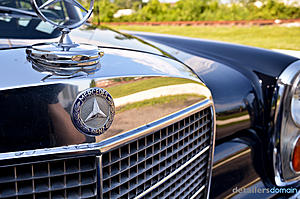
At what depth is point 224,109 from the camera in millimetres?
1448

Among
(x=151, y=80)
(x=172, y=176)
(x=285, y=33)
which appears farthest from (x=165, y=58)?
(x=285, y=33)

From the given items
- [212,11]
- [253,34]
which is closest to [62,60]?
[253,34]

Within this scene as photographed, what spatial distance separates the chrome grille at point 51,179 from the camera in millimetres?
831

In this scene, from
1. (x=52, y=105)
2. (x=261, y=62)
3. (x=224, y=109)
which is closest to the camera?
(x=52, y=105)

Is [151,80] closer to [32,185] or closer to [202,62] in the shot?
[32,185]

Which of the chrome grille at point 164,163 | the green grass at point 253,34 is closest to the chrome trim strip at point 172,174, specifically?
the chrome grille at point 164,163

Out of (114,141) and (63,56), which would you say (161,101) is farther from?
(63,56)

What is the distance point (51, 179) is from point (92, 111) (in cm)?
22

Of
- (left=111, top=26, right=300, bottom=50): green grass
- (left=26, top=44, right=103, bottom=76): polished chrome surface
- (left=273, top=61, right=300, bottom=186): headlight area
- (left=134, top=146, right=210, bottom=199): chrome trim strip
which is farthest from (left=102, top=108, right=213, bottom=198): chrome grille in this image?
(left=111, top=26, right=300, bottom=50): green grass

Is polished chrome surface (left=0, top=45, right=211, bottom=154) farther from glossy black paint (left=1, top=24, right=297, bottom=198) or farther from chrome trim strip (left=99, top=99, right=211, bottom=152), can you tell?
glossy black paint (left=1, top=24, right=297, bottom=198)

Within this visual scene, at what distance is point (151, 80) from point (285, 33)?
13338 mm

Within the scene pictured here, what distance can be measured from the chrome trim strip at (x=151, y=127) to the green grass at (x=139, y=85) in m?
0.11

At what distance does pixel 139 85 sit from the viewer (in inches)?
40.0

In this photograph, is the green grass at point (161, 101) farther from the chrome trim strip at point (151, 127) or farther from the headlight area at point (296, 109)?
the headlight area at point (296, 109)
